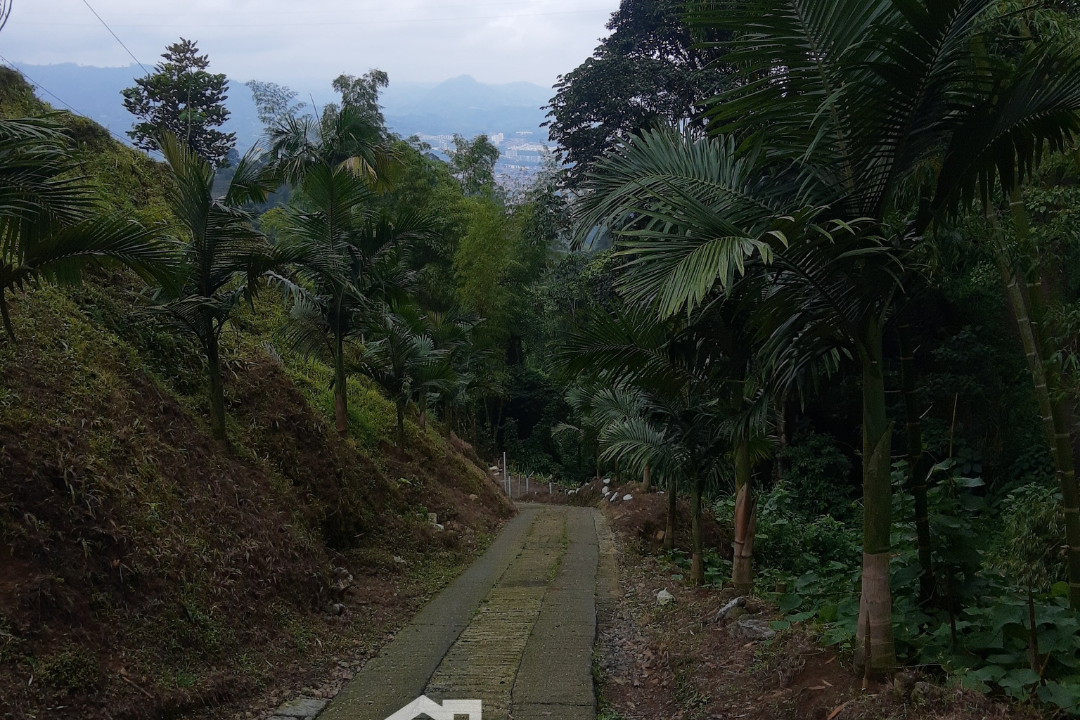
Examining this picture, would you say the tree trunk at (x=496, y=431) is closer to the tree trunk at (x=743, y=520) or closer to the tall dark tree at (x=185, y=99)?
the tall dark tree at (x=185, y=99)

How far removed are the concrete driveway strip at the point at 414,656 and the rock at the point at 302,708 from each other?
72mm

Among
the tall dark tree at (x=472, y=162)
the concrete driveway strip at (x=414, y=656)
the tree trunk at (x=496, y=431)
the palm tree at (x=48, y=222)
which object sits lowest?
the tree trunk at (x=496, y=431)

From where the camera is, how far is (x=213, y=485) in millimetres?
6969

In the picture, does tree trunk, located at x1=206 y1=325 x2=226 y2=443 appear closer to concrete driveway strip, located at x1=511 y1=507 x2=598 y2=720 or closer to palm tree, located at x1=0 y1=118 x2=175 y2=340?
palm tree, located at x1=0 y1=118 x2=175 y2=340

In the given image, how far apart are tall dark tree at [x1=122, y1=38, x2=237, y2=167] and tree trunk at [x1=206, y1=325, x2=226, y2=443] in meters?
23.5

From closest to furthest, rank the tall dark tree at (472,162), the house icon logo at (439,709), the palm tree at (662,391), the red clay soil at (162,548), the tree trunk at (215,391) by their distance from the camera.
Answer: the red clay soil at (162,548) < the house icon logo at (439,709) < the palm tree at (662,391) < the tree trunk at (215,391) < the tall dark tree at (472,162)

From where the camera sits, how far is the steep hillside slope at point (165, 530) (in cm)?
452

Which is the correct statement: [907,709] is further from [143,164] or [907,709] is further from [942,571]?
[143,164]

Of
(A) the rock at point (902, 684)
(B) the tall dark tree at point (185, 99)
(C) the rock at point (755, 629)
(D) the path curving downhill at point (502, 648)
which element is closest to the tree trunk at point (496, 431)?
(B) the tall dark tree at point (185, 99)

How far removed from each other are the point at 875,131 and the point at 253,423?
23.6 ft

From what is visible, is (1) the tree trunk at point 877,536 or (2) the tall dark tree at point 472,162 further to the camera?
(2) the tall dark tree at point 472,162

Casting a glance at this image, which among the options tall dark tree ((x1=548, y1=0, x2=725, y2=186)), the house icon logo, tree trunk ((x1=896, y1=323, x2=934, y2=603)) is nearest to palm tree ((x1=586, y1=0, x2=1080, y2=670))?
tree trunk ((x1=896, y1=323, x2=934, y2=603))

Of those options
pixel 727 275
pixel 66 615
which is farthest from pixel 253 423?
pixel 727 275

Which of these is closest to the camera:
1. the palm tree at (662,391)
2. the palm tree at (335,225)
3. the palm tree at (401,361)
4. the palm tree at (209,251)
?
the palm tree at (662,391)
